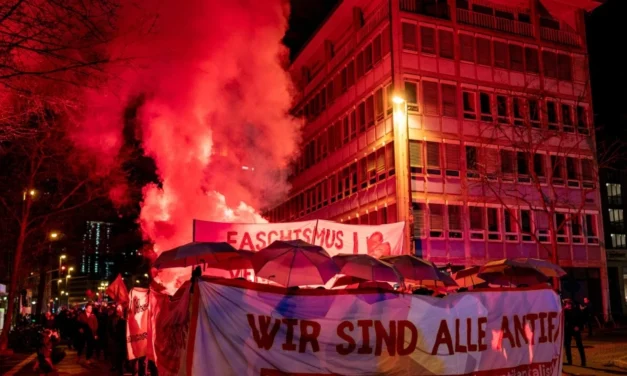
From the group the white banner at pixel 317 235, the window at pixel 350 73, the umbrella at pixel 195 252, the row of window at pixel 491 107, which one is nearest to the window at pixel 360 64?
the window at pixel 350 73

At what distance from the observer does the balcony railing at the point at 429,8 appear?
32.1 m

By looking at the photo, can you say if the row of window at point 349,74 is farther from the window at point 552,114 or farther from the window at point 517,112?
the window at point 552,114

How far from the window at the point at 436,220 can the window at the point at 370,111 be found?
6.08 metres

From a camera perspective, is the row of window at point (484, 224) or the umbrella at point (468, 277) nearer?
the umbrella at point (468, 277)

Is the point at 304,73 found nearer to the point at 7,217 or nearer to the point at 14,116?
the point at 7,217

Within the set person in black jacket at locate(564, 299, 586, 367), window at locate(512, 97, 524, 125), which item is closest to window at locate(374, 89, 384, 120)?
window at locate(512, 97, 524, 125)

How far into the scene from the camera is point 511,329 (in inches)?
313

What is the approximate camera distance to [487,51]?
33.4 meters

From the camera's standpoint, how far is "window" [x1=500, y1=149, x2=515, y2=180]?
32.7 meters

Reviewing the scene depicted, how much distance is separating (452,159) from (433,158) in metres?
1.18

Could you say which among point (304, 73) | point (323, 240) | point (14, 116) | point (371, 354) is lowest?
point (371, 354)

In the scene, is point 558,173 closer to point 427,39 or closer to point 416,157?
point 416,157

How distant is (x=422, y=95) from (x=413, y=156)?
11.0 ft

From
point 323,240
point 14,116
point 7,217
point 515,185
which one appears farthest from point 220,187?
point 14,116
